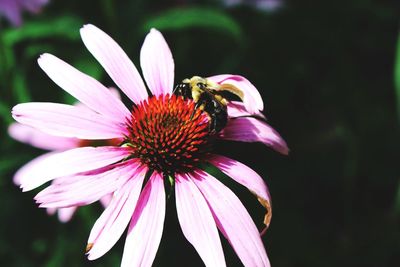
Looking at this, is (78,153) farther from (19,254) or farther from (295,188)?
(295,188)

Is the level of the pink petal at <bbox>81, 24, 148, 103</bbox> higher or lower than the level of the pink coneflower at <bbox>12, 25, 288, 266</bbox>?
higher

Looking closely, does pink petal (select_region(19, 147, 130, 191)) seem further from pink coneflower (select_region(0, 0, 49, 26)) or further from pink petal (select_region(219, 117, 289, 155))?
pink coneflower (select_region(0, 0, 49, 26))

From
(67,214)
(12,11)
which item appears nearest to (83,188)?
(67,214)

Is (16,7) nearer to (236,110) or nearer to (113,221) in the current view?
(236,110)

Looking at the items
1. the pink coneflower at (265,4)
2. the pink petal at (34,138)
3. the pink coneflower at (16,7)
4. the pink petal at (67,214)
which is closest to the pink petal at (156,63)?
the pink petal at (67,214)

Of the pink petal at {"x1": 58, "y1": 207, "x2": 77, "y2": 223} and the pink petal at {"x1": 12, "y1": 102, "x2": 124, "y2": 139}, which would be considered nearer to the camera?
the pink petal at {"x1": 12, "y1": 102, "x2": 124, "y2": 139}

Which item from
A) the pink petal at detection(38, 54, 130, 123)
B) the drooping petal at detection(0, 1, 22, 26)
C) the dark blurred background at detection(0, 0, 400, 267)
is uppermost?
the drooping petal at detection(0, 1, 22, 26)

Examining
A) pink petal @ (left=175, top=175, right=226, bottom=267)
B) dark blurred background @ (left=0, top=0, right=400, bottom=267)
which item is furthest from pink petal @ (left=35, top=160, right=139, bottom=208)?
dark blurred background @ (left=0, top=0, right=400, bottom=267)
